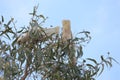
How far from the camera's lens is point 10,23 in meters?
4.48

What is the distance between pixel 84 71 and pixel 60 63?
24 cm

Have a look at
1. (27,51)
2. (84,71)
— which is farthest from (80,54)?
(27,51)

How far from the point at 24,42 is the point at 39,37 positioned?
0.16 m

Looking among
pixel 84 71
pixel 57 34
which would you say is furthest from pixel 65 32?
pixel 84 71

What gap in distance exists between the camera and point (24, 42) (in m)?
4.46

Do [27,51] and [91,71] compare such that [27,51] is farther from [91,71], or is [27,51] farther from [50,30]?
[91,71]

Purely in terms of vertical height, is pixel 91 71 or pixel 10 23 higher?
pixel 10 23

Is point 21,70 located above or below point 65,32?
below

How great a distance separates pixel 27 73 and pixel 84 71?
1.66 feet

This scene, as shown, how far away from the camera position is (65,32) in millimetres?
4500

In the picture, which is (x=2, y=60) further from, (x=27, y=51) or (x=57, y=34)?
(x=57, y=34)

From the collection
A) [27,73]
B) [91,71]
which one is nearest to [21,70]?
[27,73]

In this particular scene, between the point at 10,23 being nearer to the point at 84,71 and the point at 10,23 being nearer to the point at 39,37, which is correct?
the point at 39,37

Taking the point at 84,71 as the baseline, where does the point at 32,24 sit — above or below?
above
